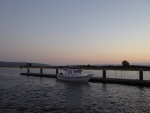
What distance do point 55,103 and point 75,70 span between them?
32.7 m

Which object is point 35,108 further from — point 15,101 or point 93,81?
point 93,81

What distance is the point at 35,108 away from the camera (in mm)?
26594

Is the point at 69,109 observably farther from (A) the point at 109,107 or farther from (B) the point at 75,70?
(B) the point at 75,70

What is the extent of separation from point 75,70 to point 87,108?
35535 millimetres

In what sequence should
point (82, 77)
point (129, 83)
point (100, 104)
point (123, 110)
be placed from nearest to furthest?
point (123, 110), point (100, 104), point (129, 83), point (82, 77)

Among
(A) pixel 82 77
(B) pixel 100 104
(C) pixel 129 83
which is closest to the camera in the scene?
(B) pixel 100 104

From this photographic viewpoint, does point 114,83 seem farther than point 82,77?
No

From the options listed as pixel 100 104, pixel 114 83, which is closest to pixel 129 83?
pixel 114 83

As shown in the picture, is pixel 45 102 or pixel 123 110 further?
pixel 45 102

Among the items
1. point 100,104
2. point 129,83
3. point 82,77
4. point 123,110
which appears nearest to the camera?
point 123,110

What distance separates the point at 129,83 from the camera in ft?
169

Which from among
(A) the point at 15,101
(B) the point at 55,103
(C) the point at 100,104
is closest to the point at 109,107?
(C) the point at 100,104

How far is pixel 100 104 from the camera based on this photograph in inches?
1152

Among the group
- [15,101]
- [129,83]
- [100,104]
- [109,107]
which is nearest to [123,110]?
[109,107]
